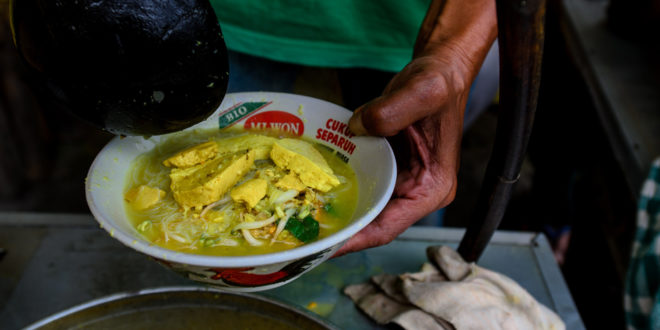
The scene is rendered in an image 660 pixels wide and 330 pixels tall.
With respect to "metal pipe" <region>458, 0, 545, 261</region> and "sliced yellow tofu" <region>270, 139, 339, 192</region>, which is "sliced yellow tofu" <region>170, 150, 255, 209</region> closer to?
"sliced yellow tofu" <region>270, 139, 339, 192</region>

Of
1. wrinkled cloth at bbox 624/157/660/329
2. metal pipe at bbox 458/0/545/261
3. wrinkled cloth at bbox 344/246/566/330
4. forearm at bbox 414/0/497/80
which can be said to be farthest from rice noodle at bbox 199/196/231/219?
wrinkled cloth at bbox 624/157/660/329

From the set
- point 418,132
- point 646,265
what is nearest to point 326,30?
point 418,132

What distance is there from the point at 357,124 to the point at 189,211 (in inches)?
17.6

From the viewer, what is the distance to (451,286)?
1265 millimetres

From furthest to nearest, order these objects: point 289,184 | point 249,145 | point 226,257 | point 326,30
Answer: point 326,30 → point 249,145 → point 289,184 → point 226,257

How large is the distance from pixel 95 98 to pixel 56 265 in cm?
83

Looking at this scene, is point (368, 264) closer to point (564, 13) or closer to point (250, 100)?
point (250, 100)

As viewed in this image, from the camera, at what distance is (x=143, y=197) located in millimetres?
1125

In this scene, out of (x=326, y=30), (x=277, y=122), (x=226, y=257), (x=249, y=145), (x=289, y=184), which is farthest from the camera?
(x=326, y=30)

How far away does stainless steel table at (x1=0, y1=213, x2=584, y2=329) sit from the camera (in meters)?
1.35

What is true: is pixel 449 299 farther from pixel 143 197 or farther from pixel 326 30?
pixel 326 30

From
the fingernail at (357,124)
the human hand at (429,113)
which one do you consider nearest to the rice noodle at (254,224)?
the human hand at (429,113)

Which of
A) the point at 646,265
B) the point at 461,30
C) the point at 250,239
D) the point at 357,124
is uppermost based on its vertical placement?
the point at 461,30

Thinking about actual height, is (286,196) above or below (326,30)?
below
